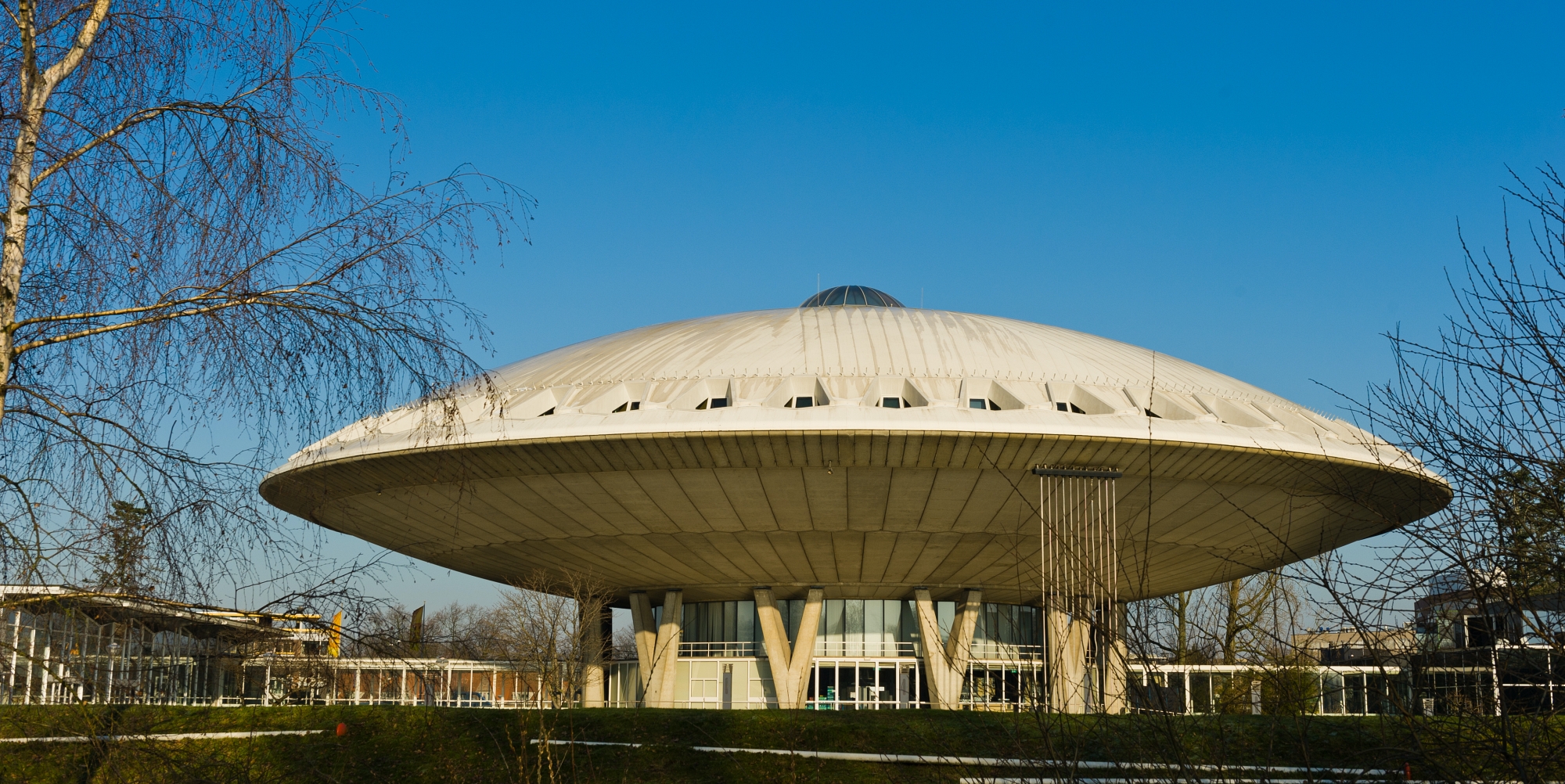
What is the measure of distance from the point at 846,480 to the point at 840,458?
3.35 feet

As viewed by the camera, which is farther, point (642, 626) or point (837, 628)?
point (642, 626)

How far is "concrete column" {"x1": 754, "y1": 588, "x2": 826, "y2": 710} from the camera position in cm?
3200

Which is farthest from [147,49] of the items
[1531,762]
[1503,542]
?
[1531,762]

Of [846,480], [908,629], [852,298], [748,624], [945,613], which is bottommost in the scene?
[908,629]

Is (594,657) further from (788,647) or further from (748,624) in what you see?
(788,647)

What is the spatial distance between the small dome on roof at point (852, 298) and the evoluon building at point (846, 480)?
8.92 ft

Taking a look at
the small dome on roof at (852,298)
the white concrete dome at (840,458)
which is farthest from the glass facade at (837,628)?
the small dome on roof at (852,298)

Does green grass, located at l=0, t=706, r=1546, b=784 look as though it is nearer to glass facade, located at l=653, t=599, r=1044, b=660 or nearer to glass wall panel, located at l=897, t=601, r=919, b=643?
glass facade, located at l=653, t=599, r=1044, b=660

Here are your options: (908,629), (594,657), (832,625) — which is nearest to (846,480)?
(832,625)

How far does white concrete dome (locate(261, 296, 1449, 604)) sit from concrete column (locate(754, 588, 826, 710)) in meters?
0.65

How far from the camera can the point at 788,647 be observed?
32.8 m

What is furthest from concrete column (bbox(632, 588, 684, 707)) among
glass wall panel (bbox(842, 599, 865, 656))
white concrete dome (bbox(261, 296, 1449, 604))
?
glass wall panel (bbox(842, 599, 865, 656))

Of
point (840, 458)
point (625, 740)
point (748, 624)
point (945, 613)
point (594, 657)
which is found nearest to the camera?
point (625, 740)

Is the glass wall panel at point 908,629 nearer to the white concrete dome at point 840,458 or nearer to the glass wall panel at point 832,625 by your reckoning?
the glass wall panel at point 832,625
